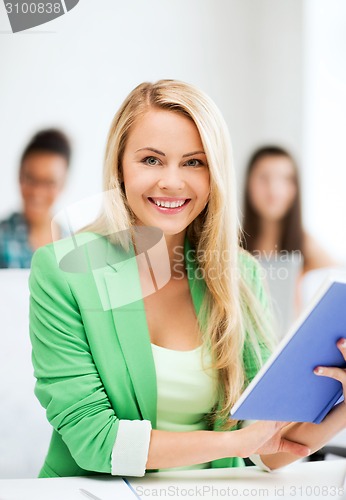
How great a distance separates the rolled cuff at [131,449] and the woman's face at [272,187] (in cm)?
160

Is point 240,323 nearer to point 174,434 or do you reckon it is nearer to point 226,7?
point 174,434

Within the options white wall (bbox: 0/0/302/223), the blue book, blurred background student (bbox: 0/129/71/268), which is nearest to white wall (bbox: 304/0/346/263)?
white wall (bbox: 0/0/302/223)

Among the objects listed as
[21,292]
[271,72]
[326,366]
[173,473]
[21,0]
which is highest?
[21,0]

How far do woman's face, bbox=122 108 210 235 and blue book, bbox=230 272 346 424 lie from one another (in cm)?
31

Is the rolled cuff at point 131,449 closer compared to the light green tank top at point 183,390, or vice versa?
the rolled cuff at point 131,449

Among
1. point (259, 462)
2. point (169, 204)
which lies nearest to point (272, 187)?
point (169, 204)

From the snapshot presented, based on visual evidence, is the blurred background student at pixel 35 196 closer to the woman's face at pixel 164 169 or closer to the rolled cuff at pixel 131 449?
the woman's face at pixel 164 169

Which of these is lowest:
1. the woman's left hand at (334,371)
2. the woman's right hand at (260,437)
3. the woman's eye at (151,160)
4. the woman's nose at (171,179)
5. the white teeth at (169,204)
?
the woman's right hand at (260,437)

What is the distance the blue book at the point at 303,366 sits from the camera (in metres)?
0.67

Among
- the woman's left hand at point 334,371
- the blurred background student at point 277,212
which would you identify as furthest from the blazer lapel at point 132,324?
the blurred background student at point 277,212

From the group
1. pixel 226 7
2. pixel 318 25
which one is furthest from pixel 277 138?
pixel 226 7

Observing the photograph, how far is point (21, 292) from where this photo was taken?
1003 millimetres

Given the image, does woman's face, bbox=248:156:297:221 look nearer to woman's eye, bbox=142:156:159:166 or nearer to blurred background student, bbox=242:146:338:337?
blurred background student, bbox=242:146:338:337

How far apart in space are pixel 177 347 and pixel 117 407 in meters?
0.12
